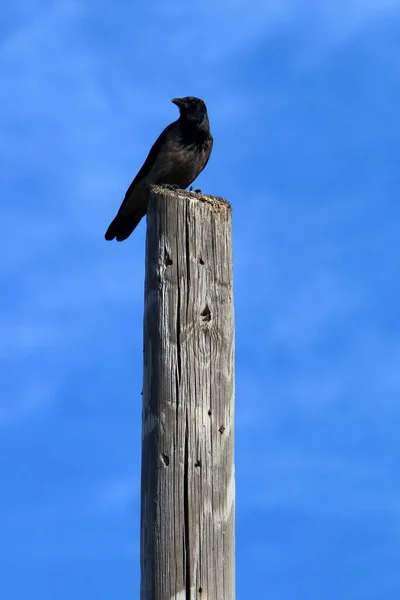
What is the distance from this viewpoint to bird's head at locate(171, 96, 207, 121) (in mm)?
7559

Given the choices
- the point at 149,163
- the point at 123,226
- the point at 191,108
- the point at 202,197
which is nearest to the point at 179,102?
the point at 191,108

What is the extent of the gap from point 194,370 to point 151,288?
13.1 inches

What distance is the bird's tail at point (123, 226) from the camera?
25.7 ft

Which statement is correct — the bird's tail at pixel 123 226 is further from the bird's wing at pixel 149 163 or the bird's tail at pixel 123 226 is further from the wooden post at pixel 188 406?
the wooden post at pixel 188 406

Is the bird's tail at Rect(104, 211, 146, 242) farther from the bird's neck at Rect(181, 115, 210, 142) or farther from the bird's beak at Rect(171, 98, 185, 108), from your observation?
the bird's beak at Rect(171, 98, 185, 108)

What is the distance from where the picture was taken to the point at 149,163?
7379mm

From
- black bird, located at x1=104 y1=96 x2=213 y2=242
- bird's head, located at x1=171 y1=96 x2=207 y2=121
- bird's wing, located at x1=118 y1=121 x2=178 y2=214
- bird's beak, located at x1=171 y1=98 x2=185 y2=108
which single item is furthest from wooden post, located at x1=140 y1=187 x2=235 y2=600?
bird's beak, located at x1=171 y1=98 x2=185 y2=108

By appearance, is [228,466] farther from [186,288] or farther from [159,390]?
[186,288]

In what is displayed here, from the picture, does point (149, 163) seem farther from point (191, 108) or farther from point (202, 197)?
point (202, 197)

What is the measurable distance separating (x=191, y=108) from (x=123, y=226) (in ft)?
3.87

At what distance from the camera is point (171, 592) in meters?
2.72

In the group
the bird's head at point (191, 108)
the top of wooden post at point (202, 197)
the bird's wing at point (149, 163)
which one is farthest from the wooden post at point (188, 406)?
the bird's head at point (191, 108)

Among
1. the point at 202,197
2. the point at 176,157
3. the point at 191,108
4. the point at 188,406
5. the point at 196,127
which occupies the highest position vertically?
the point at 191,108

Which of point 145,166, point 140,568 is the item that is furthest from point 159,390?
point 145,166
